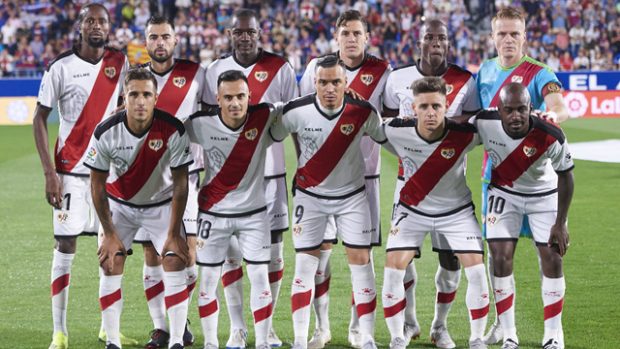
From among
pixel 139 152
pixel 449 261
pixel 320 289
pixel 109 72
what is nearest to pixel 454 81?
pixel 449 261

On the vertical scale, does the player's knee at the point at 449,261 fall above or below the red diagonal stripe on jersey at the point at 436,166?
below

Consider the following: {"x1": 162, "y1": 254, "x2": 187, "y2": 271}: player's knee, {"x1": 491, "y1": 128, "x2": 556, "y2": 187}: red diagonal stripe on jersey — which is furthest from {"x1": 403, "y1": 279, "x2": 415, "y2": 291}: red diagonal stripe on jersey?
{"x1": 162, "y1": 254, "x2": 187, "y2": 271}: player's knee

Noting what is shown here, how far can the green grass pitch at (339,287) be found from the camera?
7.61 m

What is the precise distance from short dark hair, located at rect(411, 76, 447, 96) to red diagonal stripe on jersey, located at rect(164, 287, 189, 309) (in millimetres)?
2032

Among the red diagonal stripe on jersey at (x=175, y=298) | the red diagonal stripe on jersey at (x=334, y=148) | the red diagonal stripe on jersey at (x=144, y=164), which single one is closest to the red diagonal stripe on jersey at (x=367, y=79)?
the red diagonal stripe on jersey at (x=334, y=148)

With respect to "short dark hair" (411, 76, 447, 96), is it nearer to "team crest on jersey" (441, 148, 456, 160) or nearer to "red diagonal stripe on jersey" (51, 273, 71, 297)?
"team crest on jersey" (441, 148, 456, 160)

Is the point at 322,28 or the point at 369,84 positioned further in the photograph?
the point at 322,28

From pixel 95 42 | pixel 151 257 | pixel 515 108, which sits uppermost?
pixel 95 42

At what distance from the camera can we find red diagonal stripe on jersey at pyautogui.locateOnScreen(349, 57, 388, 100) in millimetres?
7473

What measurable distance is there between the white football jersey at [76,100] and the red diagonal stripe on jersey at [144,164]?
0.51 metres

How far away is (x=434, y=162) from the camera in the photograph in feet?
22.5

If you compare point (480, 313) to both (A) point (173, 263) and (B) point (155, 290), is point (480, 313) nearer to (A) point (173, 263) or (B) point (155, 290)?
(A) point (173, 263)

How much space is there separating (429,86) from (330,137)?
0.77 meters

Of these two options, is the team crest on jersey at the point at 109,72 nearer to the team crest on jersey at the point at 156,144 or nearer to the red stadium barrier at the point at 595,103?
the team crest on jersey at the point at 156,144
